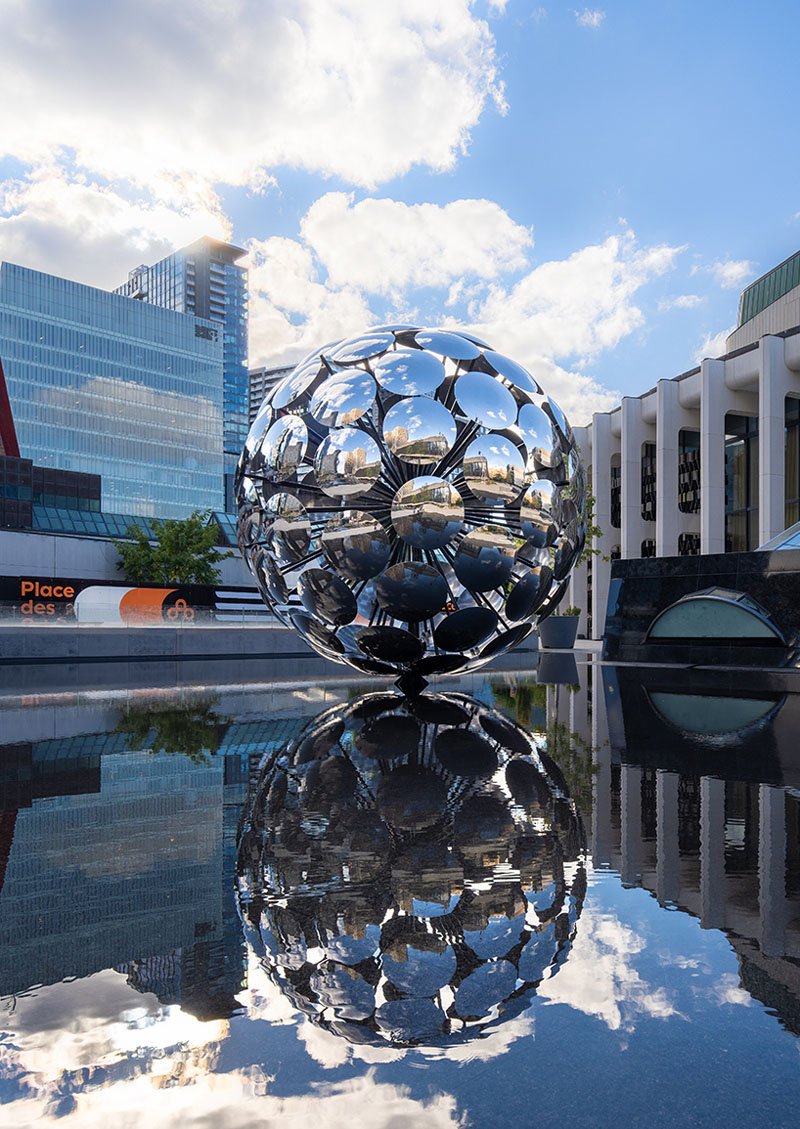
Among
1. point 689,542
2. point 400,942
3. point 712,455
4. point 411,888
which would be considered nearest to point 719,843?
point 411,888

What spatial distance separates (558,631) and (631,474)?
916 inches

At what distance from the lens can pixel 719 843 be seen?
3.54m

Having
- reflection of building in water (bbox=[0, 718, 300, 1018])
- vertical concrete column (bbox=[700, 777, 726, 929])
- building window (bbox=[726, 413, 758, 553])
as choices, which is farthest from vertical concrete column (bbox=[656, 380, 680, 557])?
reflection of building in water (bbox=[0, 718, 300, 1018])

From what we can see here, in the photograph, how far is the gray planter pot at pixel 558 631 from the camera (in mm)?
24728

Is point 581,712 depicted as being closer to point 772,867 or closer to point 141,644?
point 772,867

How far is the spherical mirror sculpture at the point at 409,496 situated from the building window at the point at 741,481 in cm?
3854

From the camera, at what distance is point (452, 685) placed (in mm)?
11602

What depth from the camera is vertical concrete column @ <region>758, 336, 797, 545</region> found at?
3653 cm

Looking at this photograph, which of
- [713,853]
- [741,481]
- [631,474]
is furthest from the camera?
[631,474]

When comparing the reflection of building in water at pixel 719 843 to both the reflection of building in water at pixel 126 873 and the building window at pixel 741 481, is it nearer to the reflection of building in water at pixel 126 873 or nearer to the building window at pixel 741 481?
the reflection of building in water at pixel 126 873

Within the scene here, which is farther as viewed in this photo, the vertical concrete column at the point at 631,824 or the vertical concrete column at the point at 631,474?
the vertical concrete column at the point at 631,474

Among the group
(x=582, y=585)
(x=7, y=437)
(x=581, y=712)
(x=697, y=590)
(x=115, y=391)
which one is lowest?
(x=581, y=712)

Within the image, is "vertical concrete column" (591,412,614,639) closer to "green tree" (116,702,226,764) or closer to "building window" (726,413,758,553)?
"building window" (726,413,758,553)

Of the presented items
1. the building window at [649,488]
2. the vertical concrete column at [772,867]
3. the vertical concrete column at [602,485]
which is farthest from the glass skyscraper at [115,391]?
the vertical concrete column at [772,867]
